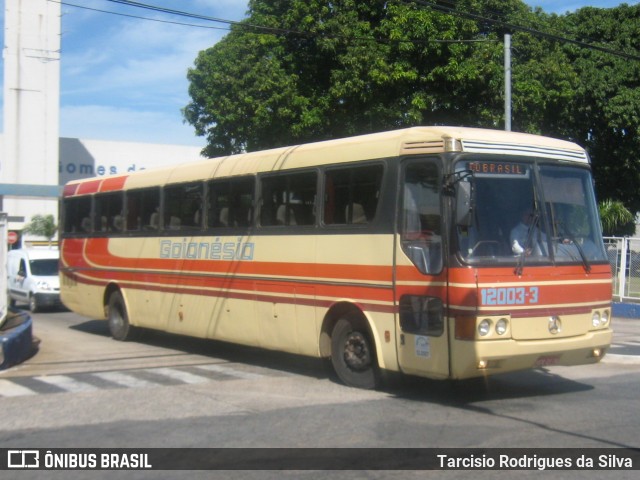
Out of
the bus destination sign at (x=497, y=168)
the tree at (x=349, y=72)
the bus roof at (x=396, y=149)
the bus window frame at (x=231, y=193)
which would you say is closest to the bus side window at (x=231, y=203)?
the bus window frame at (x=231, y=193)

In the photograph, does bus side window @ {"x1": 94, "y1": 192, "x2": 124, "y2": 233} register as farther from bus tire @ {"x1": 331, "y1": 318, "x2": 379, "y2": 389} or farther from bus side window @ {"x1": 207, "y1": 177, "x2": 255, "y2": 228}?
bus tire @ {"x1": 331, "y1": 318, "x2": 379, "y2": 389}

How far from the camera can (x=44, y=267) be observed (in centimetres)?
2508

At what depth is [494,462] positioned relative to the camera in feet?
23.1

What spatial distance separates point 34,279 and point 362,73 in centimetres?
1148

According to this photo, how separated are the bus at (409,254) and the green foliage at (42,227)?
33726mm

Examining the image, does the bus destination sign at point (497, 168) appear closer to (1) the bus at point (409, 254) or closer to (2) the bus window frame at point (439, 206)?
(1) the bus at point (409, 254)

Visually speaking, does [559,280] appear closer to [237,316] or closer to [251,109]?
[237,316]

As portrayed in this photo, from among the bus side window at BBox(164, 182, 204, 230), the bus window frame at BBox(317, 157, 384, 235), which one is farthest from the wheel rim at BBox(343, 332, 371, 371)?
the bus side window at BBox(164, 182, 204, 230)

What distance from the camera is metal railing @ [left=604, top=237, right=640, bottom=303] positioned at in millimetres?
21062

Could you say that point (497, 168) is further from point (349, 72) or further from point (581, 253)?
point (349, 72)

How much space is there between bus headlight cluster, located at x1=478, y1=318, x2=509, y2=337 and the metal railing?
1308 cm

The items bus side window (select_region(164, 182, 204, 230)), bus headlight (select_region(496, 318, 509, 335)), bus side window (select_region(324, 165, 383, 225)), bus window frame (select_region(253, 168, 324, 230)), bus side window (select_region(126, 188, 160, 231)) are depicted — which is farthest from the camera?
bus side window (select_region(126, 188, 160, 231))

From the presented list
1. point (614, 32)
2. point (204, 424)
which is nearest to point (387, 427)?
point (204, 424)

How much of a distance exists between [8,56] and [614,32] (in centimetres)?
3197
